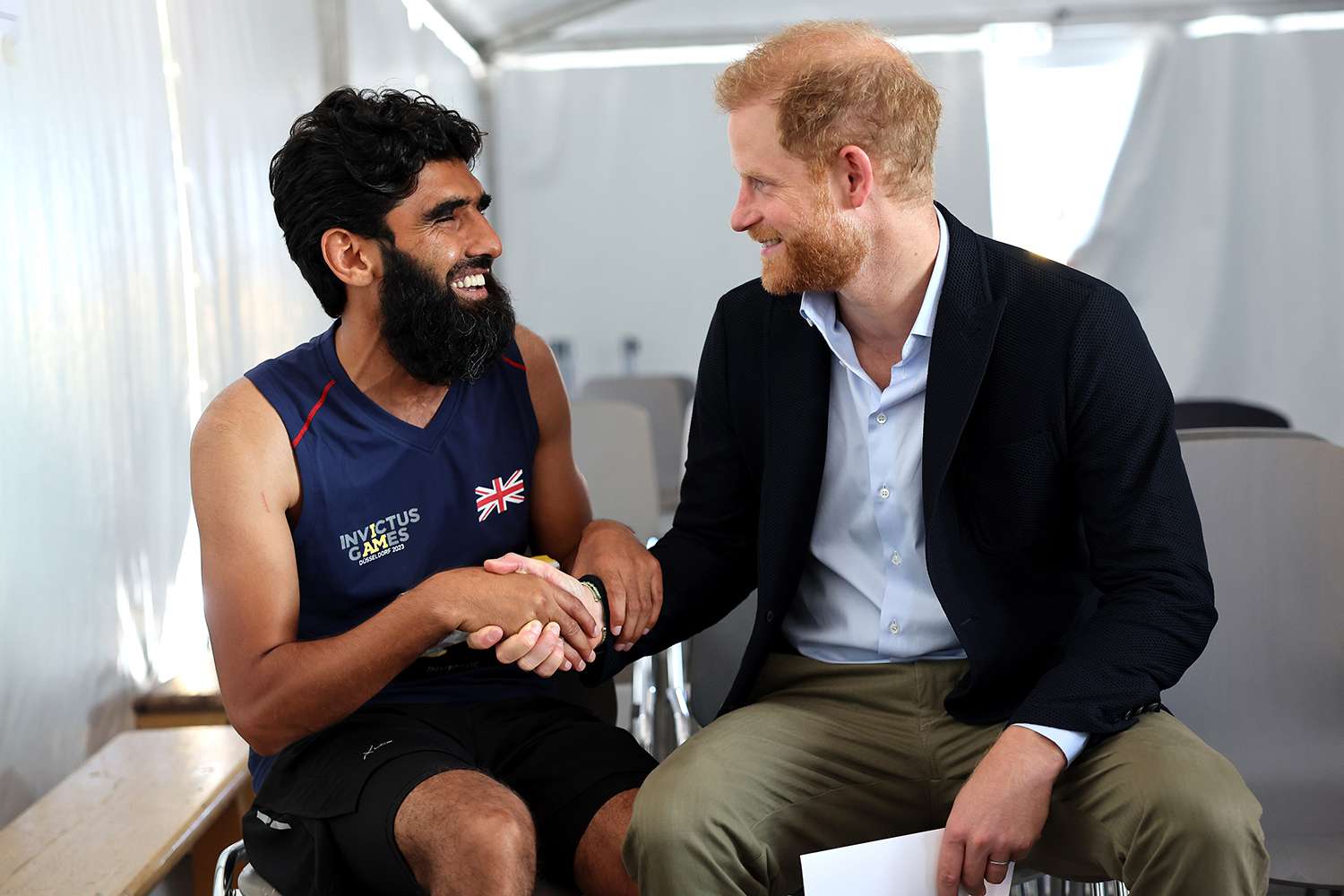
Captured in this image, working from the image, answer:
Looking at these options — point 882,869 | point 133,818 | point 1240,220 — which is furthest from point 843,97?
point 1240,220

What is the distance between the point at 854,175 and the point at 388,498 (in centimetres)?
87

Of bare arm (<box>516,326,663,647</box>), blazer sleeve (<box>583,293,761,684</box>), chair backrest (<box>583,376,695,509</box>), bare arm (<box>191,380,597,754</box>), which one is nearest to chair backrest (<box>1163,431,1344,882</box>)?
blazer sleeve (<box>583,293,761,684</box>)

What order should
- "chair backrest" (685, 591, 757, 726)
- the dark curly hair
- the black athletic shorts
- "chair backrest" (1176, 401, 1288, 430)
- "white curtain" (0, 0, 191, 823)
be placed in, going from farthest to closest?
"chair backrest" (1176, 401, 1288, 430)
"white curtain" (0, 0, 191, 823)
"chair backrest" (685, 591, 757, 726)
the dark curly hair
the black athletic shorts

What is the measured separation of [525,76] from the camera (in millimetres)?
8242

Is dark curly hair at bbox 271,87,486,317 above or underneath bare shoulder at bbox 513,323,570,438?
above

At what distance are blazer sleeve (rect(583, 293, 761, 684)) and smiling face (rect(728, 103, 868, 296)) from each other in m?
0.20

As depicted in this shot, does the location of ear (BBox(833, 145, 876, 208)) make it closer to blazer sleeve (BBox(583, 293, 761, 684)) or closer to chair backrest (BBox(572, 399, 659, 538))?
blazer sleeve (BBox(583, 293, 761, 684))

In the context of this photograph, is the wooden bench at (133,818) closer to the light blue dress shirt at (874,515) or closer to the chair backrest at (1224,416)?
the light blue dress shirt at (874,515)

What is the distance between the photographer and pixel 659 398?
5.81 metres

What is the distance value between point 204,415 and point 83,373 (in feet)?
4.18

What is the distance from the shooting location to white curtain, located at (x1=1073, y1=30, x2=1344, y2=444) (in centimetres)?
774

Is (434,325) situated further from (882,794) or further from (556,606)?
(882,794)

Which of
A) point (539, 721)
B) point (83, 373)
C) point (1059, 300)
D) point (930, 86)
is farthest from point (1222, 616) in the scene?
point (83, 373)

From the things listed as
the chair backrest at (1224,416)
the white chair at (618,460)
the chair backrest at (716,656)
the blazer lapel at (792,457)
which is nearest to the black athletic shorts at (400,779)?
the chair backrest at (716,656)
